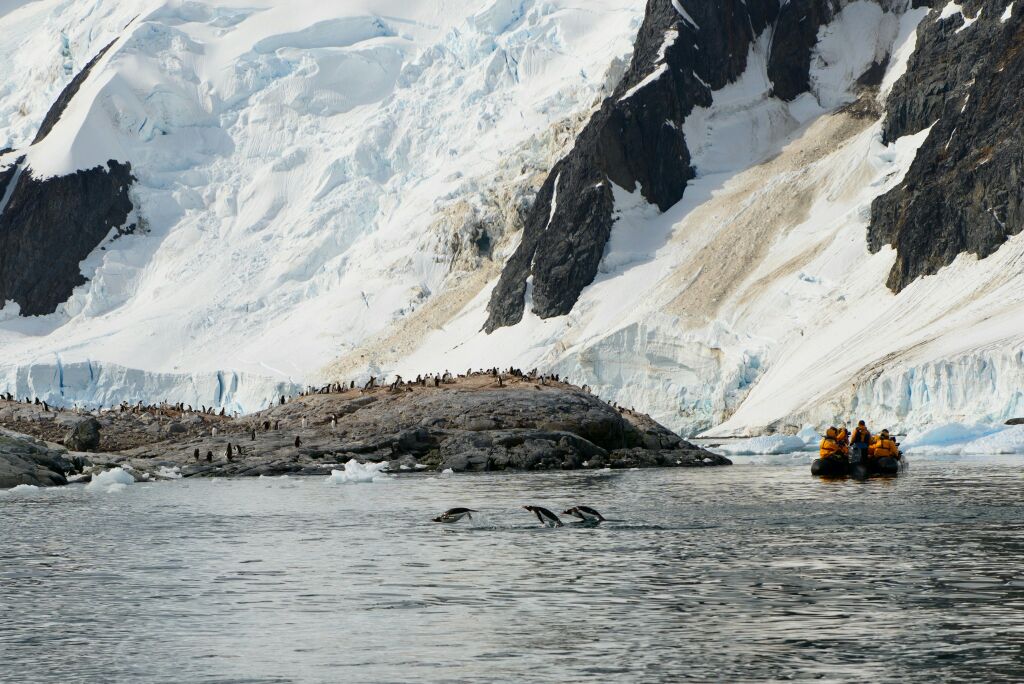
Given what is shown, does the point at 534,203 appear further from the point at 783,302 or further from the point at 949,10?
the point at 949,10

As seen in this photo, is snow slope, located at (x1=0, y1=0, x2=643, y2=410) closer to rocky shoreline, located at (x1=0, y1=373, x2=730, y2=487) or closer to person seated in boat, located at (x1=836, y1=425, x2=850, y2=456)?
rocky shoreline, located at (x1=0, y1=373, x2=730, y2=487)

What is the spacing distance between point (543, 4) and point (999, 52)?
54.2 m

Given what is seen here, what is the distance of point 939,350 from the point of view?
286 feet

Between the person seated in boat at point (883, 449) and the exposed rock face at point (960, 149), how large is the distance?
53.4m

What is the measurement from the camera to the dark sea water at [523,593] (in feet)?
56.6

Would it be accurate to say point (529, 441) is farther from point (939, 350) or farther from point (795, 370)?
point (795, 370)

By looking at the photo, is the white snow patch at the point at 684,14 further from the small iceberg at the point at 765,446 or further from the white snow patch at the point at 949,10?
the small iceberg at the point at 765,446

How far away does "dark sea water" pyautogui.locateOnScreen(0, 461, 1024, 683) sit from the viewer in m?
17.3

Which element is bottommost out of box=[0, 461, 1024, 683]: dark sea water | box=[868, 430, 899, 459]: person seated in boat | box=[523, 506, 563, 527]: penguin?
box=[0, 461, 1024, 683]: dark sea water

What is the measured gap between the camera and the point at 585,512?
33969 millimetres

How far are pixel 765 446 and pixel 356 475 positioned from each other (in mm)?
31385

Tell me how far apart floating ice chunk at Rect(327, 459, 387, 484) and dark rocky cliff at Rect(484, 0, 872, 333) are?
228ft

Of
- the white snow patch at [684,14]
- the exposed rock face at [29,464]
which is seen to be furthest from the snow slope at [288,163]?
the exposed rock face at [29,464]

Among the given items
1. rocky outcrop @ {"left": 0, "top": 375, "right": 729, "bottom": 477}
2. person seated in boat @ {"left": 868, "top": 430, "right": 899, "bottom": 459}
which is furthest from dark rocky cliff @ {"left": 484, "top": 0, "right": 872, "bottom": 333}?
person seated in boat @ {"left": 868, "top": 430, "right": 899, "bottom": 459}
